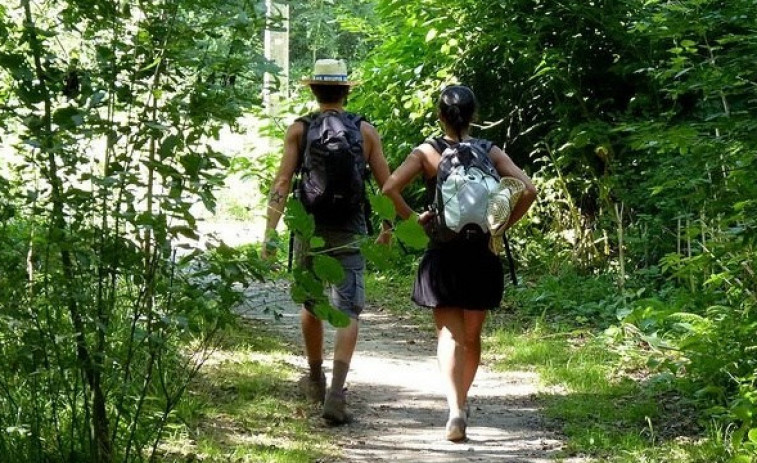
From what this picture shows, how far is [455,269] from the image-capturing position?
5.39 meters

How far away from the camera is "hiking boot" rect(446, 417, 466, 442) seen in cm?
544

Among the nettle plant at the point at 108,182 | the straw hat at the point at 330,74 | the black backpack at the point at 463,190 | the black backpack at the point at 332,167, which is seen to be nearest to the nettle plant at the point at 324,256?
the nettle plant at the point at 108,182

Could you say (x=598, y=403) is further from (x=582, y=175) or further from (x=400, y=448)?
(x=582, y=175)

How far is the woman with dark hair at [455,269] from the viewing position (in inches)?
212

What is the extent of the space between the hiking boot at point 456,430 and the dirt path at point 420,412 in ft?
0.12

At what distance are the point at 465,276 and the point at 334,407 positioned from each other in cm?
107

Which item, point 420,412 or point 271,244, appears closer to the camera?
point 271,244

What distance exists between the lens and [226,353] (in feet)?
23.8

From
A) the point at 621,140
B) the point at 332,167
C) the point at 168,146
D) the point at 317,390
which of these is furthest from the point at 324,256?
the point at 621,140

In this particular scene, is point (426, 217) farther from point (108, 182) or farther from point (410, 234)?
point (108, 182)

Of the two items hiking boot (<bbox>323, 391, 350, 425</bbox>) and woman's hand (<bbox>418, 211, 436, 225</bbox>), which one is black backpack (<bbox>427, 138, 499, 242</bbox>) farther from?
hiking boot (<bbox>323, 391, 350, 425</bbox>)

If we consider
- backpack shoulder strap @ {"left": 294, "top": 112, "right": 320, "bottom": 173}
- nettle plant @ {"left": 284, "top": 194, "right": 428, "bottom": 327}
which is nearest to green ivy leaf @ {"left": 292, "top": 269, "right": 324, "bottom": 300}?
nettle plant @ {"left": 284, "top": 194, "right": 428, "bottom": 327}

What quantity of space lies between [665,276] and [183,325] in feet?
19.2

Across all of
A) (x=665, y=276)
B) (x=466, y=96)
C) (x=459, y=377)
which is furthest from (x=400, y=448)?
(x=665, y=276)
